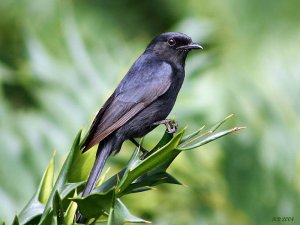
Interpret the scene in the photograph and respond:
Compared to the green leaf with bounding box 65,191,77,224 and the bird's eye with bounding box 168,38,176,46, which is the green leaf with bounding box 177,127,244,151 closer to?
the green leaf with bounding box 65,191,77,224

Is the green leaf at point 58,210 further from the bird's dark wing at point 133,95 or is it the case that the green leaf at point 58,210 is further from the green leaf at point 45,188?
the bird's dark wing at point 133,95

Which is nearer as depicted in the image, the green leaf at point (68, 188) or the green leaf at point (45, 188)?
the green leaf at point (68, 188)

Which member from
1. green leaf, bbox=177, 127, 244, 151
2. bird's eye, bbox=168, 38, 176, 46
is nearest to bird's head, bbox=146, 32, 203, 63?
bird's eye, bbox=168, 38, 176, 46

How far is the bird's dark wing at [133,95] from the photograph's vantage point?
3.53 meters

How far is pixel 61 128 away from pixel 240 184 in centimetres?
123

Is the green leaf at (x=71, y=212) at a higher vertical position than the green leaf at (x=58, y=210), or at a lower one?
lower

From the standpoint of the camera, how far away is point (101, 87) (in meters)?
5.73

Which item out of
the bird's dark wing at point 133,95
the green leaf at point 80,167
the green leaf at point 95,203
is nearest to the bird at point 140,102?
A: the bird's dark wing at point 133,95

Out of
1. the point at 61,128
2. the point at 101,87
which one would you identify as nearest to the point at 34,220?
the point at 61,128

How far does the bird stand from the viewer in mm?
3529

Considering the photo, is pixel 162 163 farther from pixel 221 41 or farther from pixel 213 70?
pixel 221 41

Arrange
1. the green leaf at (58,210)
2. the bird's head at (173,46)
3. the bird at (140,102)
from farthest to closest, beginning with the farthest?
the bird's head at (173,46), the bird at (140,102), the green leaf at (58,210)

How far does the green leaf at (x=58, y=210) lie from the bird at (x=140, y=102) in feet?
2.65

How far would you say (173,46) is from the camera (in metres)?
4.30
